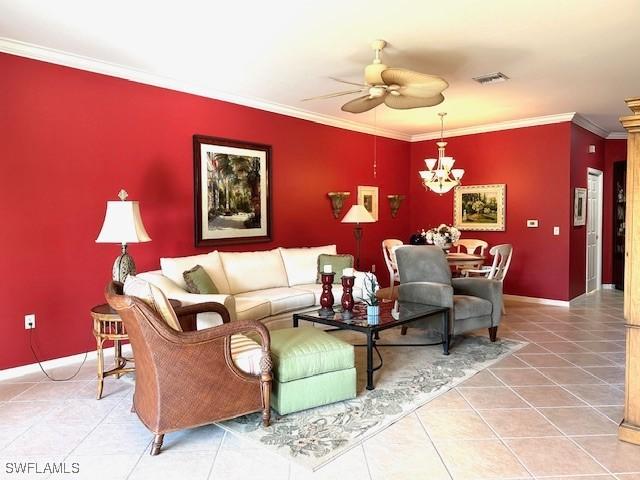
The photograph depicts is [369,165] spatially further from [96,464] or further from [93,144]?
[96,464]

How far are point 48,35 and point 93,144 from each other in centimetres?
94

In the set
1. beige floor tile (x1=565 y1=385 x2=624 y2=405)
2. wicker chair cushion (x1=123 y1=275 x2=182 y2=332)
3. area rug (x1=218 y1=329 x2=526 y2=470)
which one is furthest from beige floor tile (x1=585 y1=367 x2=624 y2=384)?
wicker chair cushion (x1=123 y1=275 x2=182 y2=332)

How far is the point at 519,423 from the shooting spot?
2844 millimetres

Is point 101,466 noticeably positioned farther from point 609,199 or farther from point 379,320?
point 609,199

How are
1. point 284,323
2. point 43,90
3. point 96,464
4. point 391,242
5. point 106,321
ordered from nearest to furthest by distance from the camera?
point 96,464
point 106,321
point 43,90
point 284,323
point 391,242

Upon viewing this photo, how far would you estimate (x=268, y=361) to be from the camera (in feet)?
8.85

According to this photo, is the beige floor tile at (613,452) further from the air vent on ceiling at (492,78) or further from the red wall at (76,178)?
the red wall at (76,178)

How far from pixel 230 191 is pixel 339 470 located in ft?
11.9

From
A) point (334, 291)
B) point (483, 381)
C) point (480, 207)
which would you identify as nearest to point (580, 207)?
point (480, 207)

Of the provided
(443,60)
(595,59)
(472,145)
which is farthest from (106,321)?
(472,145)

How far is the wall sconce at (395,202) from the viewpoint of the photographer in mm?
7652

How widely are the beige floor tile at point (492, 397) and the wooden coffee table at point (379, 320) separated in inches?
27.3

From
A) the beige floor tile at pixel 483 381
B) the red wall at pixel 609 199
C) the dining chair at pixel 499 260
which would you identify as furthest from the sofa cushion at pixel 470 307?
the red wall at pixel 609 199

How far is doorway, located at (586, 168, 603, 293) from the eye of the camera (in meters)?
7.39
